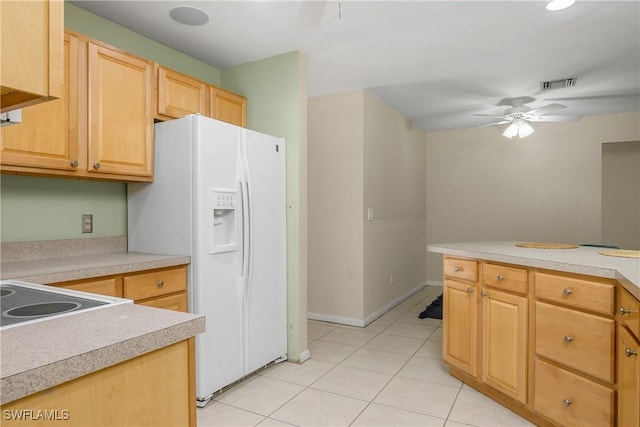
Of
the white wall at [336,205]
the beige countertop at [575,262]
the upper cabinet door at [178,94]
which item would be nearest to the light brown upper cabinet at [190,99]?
the upper cabinet door at [178,94]

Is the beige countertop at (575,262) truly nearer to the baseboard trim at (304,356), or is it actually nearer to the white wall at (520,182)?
the baseboard trim at (304,356)

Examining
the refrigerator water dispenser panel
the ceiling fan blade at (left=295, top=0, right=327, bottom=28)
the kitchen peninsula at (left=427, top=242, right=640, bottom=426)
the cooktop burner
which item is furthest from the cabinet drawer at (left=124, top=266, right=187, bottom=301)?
the kitchen peninsula at (left=427, top=242, right=640, bottom=426)

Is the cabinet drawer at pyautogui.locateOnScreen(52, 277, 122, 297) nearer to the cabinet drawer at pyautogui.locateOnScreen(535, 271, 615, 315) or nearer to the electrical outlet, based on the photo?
the electrical outlet

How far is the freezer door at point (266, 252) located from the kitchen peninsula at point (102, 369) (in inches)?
66.9

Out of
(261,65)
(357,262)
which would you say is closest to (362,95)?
(261,65)

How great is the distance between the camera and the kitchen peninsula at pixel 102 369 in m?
0.65

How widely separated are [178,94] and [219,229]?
3.20 ft

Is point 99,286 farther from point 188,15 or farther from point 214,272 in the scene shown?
point 188,15

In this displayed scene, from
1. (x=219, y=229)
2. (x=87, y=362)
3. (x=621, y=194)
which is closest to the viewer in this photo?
(x=87, y=362)

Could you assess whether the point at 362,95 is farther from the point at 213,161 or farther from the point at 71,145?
the point at 71,145

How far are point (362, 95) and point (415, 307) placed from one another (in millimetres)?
2600

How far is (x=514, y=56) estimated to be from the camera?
3.23m

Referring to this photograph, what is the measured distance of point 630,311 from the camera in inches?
59.5

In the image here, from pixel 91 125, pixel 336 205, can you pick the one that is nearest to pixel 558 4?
pixel 336 205
